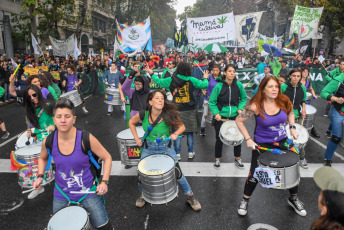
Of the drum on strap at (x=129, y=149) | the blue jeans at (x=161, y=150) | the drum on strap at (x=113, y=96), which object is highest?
the drum on strap at (x=113, y=96)

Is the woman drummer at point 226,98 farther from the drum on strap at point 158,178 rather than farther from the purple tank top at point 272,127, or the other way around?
the drum on strap at point 158,178

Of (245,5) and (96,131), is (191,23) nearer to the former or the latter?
(96,131)

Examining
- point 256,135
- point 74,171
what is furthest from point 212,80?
point 74,171

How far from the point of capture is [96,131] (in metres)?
7.66

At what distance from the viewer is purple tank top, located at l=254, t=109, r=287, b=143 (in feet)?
10.9

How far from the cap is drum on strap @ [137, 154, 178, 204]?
75.7 inches

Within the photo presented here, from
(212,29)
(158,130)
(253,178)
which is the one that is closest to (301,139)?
(253,178)

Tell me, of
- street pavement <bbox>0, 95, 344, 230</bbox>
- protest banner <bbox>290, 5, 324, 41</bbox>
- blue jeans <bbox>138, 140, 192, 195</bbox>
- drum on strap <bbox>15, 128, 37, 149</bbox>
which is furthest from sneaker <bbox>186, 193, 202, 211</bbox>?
protest banner <bbox>290, 5, 324, 41</bbox>

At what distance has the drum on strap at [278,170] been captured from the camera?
3.00 metres

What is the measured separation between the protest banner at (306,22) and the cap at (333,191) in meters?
13.5

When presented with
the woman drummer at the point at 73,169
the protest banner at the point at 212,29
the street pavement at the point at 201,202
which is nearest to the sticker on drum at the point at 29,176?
the street pavement at the point at 201,202

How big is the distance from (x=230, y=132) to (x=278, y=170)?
5.53 feet

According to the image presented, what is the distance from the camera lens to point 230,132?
182 inches

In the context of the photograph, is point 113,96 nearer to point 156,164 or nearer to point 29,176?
point 29,176
